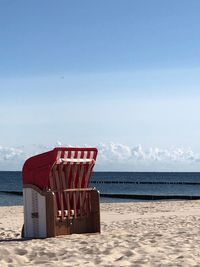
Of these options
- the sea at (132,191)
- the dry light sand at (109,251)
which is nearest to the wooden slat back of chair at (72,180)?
the dry light sand at (109,251)

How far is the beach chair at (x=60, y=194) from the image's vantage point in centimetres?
1055

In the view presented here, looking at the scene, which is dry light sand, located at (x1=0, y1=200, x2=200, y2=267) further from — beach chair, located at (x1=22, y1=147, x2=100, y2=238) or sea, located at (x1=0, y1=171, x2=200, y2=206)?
sea, located at (x1=0, y1=171, x2=200, y2=206)

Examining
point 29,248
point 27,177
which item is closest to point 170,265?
point 29,248

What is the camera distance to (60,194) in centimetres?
1085

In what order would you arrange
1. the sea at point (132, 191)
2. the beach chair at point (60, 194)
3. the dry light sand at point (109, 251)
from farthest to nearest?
the sea at point (132, 191) < the beach chair at point (60, 194) < the dry light sand at point (109, 251)

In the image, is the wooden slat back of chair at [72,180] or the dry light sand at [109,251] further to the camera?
the wooden slat back of chair at [72,180]

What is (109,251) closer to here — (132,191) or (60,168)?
(60,168)

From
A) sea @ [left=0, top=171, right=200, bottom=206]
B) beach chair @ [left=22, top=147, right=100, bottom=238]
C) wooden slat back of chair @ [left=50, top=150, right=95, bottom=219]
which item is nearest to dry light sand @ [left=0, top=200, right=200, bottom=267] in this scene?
beach chair @ [left=22, top=147, right=100, bottom=238]

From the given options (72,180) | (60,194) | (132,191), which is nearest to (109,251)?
(60,194)

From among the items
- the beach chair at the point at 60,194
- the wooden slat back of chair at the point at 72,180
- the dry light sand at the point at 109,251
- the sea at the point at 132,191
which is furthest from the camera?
the sea at the point at 132,191

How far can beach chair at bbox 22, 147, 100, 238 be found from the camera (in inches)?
416

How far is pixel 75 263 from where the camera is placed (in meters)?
7.33

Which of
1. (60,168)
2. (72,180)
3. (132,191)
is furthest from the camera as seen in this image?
(132,191)

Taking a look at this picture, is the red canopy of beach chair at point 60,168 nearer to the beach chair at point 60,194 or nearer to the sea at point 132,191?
the beach chair at point 60,194
